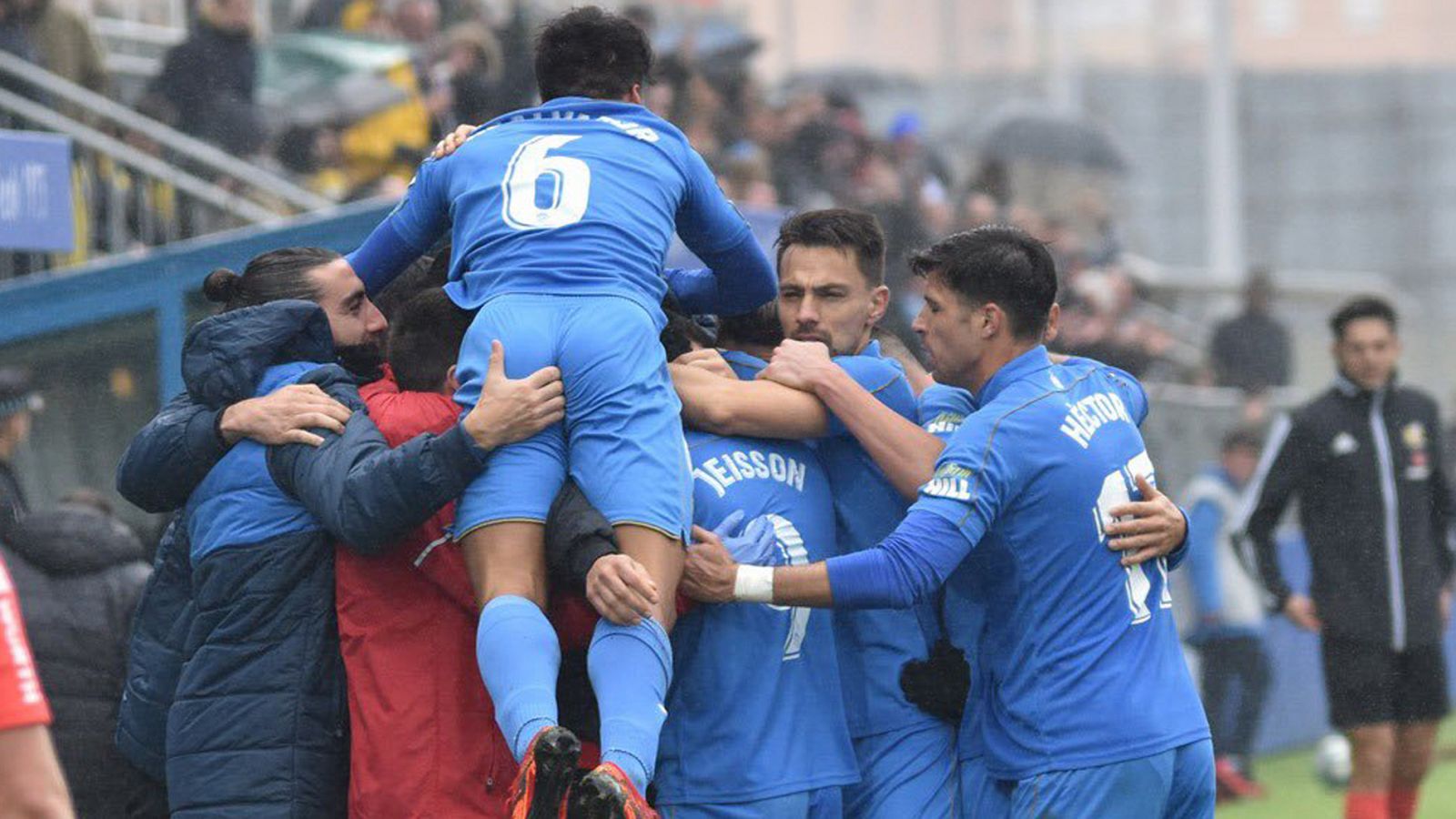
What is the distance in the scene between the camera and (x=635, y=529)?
14.9ft

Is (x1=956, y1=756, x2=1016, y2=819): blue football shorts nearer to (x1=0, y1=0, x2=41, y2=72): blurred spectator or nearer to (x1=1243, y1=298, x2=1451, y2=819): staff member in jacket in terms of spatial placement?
(x1=1243, y1=298, x2=1451, y2=819): staff member in jacket

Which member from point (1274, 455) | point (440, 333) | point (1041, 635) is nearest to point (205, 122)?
point (1274, 455)

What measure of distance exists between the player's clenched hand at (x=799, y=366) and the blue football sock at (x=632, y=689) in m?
0.73

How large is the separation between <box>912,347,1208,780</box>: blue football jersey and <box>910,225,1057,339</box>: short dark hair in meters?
0.16

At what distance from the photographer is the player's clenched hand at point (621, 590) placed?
440 centimetres

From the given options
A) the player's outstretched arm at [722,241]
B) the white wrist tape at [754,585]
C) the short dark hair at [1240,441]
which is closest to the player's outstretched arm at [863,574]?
the white wrist tape at [754,585]

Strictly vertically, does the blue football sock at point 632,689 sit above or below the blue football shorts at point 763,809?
above

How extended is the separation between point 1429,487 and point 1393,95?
14950 mm

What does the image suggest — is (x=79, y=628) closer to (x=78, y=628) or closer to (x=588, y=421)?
(x=78, y=628)

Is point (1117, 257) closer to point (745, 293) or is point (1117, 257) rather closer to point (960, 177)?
point (960, 177)

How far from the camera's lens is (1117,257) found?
1641cm

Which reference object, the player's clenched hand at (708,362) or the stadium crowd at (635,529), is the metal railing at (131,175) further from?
the player's clenched hand at (708,362)

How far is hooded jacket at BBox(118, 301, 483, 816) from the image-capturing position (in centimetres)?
447

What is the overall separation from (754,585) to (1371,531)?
4850mm
